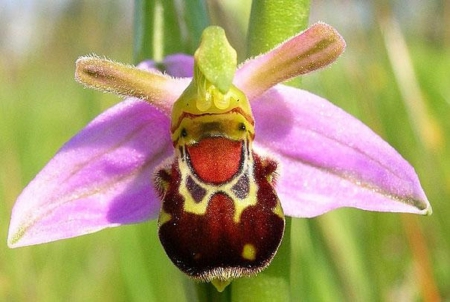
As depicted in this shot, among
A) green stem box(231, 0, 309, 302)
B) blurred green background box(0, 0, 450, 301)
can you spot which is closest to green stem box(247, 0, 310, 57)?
green stem box(231, 0, 309, 302)

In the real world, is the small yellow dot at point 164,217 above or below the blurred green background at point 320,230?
above

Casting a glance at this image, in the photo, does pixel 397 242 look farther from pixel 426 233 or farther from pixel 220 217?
pixel 220 217

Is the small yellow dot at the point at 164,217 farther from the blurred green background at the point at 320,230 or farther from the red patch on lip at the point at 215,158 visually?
→ the blurred green background at the point at 320,230

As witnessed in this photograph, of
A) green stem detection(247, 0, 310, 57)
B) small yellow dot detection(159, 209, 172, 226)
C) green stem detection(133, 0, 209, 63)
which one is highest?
green stem detection(247, 0, 310, 57)

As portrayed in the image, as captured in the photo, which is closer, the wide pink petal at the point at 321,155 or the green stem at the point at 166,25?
the wide pink petal at the point at 321,155

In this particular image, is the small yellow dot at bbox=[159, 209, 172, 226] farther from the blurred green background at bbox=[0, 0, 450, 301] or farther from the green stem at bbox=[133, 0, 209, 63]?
the green stem at bbox=[133, 0, 209, 63]

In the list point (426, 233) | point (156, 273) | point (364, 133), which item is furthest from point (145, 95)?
point (426, 233)

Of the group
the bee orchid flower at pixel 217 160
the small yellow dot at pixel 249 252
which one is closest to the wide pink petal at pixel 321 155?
the bee orchid flower at pixel 217 160

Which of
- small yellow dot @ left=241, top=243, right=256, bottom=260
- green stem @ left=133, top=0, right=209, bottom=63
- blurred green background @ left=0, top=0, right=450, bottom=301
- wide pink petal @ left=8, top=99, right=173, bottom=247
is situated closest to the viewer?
small yellow dot @ left=241, top=243, right=256, bottom=260
